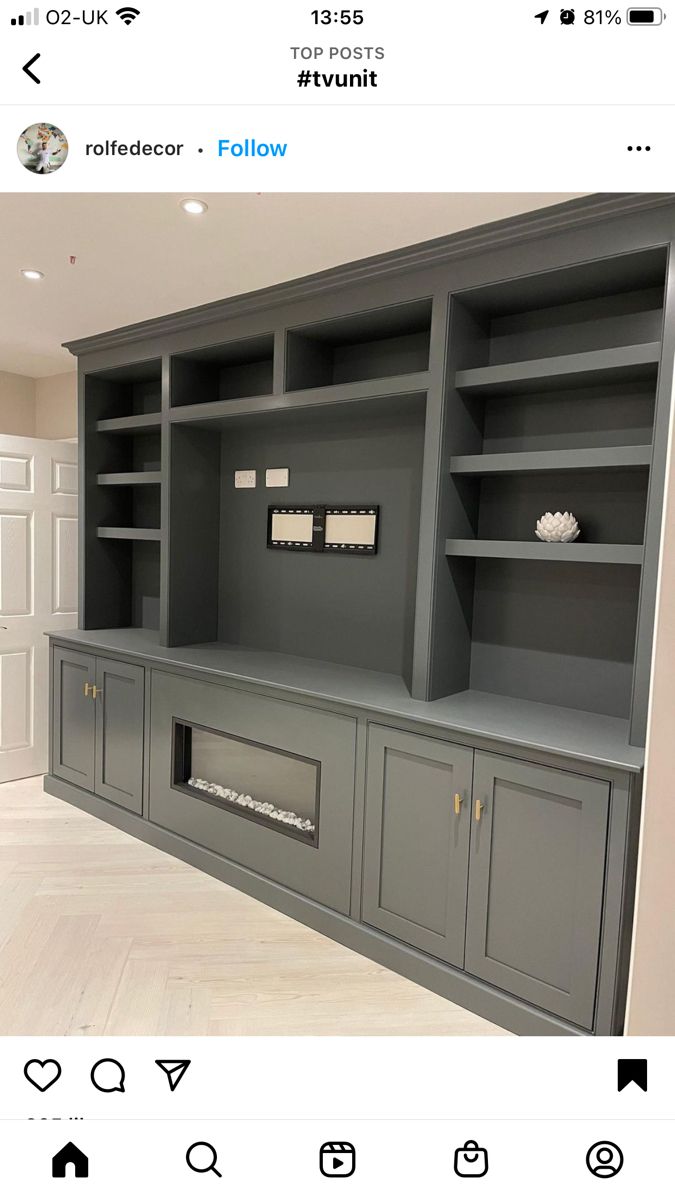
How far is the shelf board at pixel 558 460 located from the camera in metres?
1.83

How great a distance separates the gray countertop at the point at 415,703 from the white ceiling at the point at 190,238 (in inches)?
56.4

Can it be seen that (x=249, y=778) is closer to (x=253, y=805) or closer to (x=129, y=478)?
(x=253, y=805)

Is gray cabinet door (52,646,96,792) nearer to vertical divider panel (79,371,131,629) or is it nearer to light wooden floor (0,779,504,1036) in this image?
vertical divider panel (79,371,131,629)

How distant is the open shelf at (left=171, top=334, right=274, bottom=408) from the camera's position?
9.89 feet

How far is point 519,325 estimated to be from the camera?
2314 millimetres

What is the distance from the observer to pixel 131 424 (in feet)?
10.9
